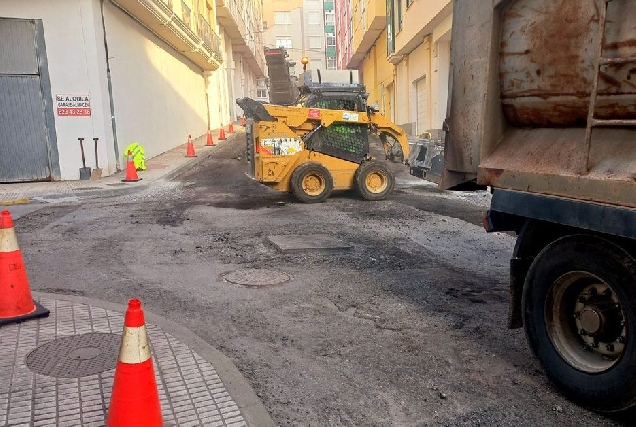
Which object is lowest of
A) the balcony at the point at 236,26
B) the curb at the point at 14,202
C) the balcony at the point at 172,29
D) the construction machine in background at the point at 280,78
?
the curb at the point at 14,202

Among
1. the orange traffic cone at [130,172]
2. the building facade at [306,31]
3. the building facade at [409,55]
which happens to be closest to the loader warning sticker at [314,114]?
the building facade at [409,55]

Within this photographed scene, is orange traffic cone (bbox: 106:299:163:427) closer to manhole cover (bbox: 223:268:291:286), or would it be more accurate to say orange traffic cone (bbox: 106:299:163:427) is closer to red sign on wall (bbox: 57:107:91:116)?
manhole cover (bbox: 223:268:291:286)

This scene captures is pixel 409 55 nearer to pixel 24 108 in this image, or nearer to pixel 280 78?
pixel 280 78

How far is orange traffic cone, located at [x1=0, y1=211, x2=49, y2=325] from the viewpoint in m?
3.93

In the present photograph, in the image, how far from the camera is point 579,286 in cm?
286

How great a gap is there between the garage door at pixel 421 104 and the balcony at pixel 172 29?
10320mm

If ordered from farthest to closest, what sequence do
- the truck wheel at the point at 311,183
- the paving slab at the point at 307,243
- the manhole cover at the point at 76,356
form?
1. the truck wheel at the point at 311,183
2. the paving slab at the point at 307,243
3. the manhole cover at the point at 76,356

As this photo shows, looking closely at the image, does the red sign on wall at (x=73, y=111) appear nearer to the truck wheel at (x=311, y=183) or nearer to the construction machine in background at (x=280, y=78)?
the truck wheel at (x=311, y=183)

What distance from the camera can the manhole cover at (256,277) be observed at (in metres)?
5.16

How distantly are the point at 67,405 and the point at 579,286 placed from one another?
285 centimetres

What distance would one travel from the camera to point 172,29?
1988cm

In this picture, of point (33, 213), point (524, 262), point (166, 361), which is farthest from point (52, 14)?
point (524, 262)

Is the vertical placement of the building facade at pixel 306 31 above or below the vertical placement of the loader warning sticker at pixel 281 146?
above

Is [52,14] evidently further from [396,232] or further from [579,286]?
[579,286]
